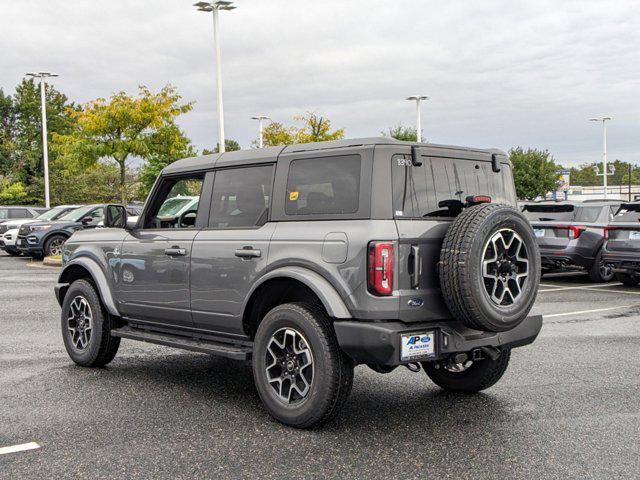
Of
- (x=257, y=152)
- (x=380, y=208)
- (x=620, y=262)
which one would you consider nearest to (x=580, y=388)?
(x=380, y=208)

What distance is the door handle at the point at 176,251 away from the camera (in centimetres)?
597

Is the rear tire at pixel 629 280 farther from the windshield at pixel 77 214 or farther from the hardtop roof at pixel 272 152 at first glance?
the windshield at pixel 77 214

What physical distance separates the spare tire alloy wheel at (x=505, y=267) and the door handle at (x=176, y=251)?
246 centimetres

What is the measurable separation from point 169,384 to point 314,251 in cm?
223

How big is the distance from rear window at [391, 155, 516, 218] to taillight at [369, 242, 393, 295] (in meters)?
0.29

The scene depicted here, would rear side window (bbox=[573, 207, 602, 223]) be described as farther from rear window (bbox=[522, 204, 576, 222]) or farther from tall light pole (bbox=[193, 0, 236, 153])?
tall light pole (bbox=[193, 0, 236, 153])

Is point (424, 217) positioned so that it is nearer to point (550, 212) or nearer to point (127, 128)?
point (550, 212)

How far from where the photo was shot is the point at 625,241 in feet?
43.4

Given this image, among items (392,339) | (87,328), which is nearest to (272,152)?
(392,339)

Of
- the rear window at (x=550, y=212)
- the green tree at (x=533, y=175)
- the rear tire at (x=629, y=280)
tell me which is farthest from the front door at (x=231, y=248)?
the green tree at (x=533, y=175)

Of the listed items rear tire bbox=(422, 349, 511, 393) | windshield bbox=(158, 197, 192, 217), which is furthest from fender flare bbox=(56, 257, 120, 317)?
rear tire bbox=(422, 349, 511, 393)

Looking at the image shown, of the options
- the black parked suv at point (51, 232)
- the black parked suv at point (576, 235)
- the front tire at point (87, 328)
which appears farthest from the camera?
the black parked suv at point (51, 232)

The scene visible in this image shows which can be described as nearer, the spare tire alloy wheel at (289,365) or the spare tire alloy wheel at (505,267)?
the spare tire alloy wheel at (505,267)

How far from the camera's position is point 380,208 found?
4.82 m
